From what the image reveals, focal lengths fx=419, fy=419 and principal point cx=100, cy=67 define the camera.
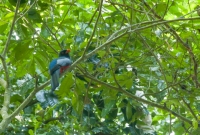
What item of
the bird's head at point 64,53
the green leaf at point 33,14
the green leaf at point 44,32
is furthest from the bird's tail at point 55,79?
the green leaf at point 33,14

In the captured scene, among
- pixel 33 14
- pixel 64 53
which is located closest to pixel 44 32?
pixel 33 14

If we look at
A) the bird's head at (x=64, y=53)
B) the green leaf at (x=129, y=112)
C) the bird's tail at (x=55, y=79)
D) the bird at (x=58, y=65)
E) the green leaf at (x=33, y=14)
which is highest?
the green leaf at (x=33, y=14)

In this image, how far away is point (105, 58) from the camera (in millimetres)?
4121

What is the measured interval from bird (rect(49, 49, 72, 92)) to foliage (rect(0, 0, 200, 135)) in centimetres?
6

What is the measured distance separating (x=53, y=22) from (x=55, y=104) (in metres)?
1.12

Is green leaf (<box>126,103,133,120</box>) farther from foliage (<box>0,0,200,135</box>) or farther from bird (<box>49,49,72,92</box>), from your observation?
bird (<box>49,49,72,92</box>)

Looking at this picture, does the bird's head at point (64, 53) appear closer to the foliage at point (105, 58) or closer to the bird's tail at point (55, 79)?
the foliage at point (105, 58)

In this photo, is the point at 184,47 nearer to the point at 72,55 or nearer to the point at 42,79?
the point at 72,55

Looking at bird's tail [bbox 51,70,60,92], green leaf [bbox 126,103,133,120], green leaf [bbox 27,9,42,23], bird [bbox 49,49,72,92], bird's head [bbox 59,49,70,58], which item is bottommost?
green leaf [bbox 126,103,133,120]

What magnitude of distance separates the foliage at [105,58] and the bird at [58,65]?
0.21 ft

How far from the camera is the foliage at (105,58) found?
147 inches

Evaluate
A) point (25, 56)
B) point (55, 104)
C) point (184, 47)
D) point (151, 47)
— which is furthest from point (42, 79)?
point (184, 47)

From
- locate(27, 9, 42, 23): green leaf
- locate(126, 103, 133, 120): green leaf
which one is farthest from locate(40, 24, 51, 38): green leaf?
locate(126, 103, 133, 120): green leaf

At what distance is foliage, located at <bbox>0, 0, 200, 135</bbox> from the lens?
3725 millimetres
